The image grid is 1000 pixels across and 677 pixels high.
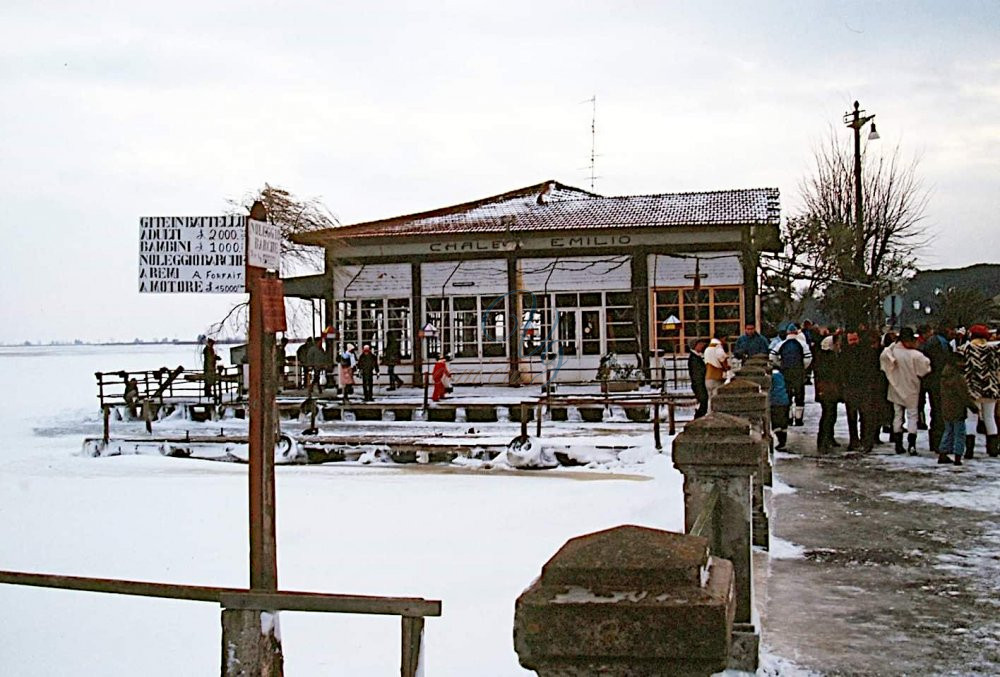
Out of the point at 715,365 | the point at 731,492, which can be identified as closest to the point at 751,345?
the point at 715,365

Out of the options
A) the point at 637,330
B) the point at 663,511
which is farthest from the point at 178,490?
the point at 637,330

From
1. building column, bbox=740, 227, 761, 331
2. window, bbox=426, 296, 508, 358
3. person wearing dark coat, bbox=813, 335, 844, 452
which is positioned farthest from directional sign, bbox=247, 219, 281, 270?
window, bbox=426, 296, 508, 358

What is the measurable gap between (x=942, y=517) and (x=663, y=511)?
2448mm

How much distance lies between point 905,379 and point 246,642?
11.1m

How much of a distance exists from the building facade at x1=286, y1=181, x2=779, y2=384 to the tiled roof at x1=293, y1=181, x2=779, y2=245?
6 cm

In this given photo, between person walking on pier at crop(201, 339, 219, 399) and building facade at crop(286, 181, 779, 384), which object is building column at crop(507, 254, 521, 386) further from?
person walking on pier at crop(201, 339, 219, 399)

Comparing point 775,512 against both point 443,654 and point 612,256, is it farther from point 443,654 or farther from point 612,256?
point 612,256

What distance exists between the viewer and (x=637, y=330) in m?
28.3

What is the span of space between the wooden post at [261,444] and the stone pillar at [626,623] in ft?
9.65

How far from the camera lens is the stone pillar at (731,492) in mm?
5078

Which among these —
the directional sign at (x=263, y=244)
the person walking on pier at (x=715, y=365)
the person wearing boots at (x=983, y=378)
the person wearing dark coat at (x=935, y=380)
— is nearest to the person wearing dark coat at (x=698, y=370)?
the person walking on pier at (x=715, y=365)

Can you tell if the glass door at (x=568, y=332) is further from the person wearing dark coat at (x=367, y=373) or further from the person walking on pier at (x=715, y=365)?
the person walking on pier at (x=715, y=365)

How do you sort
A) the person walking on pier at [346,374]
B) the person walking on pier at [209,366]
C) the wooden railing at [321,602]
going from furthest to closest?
the person walking on pier at [209,366], the person walking on pier at [346,374], the wooden railing at [321,602]

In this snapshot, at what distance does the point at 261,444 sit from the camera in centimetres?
510
